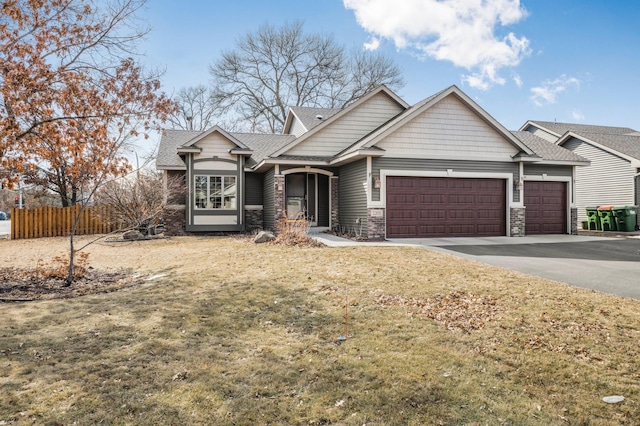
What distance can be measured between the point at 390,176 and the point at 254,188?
729cm

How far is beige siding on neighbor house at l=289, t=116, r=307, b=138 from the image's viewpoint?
69.7ft

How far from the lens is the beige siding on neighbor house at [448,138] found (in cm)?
1469

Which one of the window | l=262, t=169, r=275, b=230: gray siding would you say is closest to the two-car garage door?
l=262, t=169, r=275, b=230: gray siding

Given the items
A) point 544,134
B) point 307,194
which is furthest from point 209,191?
point 544,134

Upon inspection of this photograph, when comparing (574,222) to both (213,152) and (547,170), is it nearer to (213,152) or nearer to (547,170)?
(547,170)

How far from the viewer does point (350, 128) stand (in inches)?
676

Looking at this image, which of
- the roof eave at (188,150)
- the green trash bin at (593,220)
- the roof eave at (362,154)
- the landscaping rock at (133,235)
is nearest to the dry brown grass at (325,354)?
the roof eave at (362,154)

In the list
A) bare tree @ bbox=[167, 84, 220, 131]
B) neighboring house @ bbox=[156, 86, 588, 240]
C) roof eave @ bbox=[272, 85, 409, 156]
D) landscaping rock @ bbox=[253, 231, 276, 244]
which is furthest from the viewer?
bare tree @ bbox=[167, 84, 220, 131]

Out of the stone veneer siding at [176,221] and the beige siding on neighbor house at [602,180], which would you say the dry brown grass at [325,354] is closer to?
the stone veneer siding at [176,221]

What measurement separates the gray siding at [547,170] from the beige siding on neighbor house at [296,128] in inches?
408

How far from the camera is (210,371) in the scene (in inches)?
157

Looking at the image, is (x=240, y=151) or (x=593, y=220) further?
(x=593, y=220)

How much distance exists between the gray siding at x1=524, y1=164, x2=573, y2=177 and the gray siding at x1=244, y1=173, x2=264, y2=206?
1145cm

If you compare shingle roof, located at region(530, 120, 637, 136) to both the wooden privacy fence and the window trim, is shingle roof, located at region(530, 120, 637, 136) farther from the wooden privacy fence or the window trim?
the wooden privacy fence
